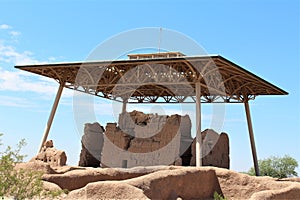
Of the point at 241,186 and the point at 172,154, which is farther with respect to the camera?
the point at 172,154

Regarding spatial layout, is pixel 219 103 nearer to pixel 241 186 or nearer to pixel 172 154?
pixel 172 154

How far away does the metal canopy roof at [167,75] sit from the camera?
78.4 ft

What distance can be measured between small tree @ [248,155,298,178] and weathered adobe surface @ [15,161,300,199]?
27.2 m

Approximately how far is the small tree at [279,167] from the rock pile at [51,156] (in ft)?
78.1

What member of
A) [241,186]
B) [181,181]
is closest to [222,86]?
→ [241,186]

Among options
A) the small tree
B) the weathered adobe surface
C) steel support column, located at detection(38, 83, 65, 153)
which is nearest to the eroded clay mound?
the weathered adobe surface

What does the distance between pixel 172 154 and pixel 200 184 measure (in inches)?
429

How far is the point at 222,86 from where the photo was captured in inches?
1139

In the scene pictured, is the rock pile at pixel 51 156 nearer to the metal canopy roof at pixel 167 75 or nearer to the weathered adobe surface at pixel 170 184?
the metal canopy roof at pixel 167 75

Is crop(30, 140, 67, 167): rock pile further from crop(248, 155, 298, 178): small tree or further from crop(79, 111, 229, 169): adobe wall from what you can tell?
crop(248, 155, 298, 178): small tree

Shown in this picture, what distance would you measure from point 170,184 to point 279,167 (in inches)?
1294

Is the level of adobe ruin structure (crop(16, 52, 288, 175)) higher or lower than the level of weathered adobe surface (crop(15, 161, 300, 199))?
higher

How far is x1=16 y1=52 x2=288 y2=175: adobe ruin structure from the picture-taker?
78.3 ft

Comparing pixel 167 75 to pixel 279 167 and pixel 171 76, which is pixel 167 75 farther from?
pixel 279 167
